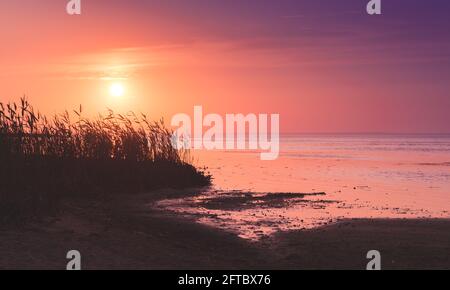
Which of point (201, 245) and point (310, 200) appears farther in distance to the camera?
point (310, 200)

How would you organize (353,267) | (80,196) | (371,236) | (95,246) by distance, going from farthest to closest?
(80,196)
(371,236)
(95,246)
(353,267)

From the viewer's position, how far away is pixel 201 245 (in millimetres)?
13586

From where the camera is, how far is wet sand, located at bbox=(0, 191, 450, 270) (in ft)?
37.6

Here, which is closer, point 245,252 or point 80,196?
point 245,252

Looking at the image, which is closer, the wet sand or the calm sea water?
the wet sand

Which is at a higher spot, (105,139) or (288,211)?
(105,139)

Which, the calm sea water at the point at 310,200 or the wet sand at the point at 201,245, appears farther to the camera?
the calm sea water at the point at 310,200

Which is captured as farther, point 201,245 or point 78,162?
point 78,162

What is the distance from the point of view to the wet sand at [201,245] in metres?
11.5

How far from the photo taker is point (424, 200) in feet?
76.9
